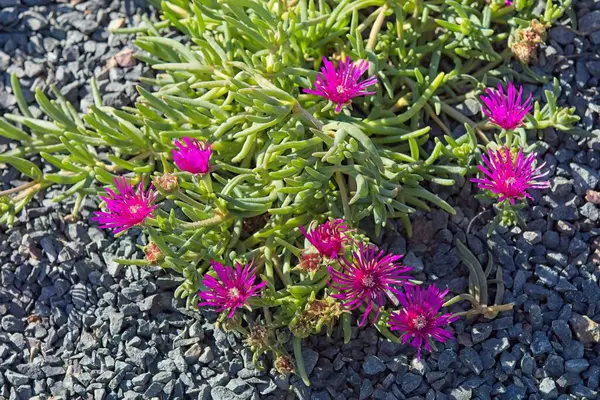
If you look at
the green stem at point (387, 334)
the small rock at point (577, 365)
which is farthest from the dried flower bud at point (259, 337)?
the small rock at point (577, 365)

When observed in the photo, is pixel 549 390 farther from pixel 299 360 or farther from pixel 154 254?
pixel 154 254

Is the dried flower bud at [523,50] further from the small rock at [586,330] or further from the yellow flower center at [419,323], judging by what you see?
the yellow flower center at [419,323]

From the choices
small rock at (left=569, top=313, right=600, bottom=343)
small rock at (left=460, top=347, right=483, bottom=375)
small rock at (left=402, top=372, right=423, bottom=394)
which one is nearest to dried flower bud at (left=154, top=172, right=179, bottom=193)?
small rock at (left=402, top=372, right=423, bottom=394)

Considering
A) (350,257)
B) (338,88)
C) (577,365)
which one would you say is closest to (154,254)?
(350,257)

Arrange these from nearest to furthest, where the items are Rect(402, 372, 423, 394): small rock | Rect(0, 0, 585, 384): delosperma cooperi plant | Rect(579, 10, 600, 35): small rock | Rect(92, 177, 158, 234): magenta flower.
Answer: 1. Rect(92, 177, 158, 234): magenta flower
2. Rect(0, 0, 585, 384): delosperma cooperi plant
3. Rect(402, 372, 423, 394): small rock
4. Rect(579, 10, 600, 35): small rock

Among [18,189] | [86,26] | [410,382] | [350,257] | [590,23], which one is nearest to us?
[350,257]

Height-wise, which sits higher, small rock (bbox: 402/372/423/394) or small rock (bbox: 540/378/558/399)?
small rock (bbox: 402/372/423/394)

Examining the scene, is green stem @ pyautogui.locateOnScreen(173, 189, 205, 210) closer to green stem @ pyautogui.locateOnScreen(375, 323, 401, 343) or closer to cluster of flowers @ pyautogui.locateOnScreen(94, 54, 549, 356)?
cluster of flowers @ pyautogui.locateOnScreen(94, 54, 549, 356)
